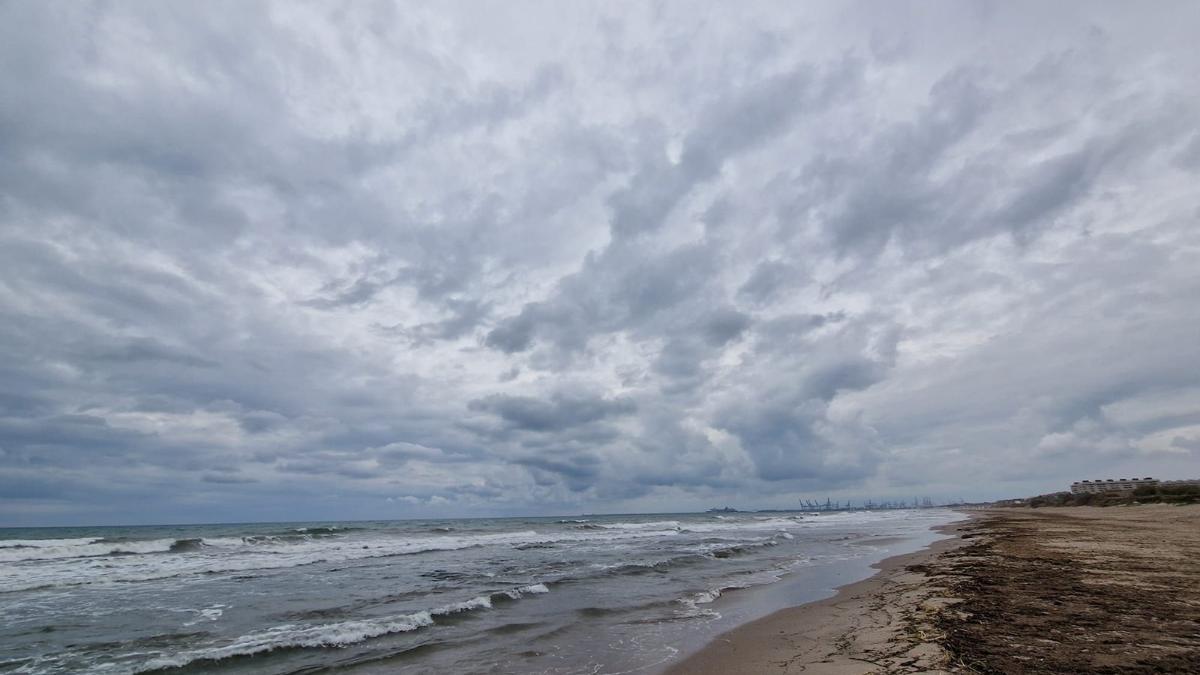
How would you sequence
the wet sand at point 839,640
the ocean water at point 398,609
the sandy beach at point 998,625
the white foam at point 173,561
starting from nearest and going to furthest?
the sandy beach at point 998,625, the wet sand at point 839,640, the ocean water at point 398,609, the white foam at point 173,561

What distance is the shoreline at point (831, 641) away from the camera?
787cm

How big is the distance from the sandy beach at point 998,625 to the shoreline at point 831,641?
0.03 meters

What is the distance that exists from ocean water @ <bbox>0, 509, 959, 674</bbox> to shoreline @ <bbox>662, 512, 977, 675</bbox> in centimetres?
62

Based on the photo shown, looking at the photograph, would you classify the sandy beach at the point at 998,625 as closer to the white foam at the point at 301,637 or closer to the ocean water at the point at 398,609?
the ocean water at the point at 398,609

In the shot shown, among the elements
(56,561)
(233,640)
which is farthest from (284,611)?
(56,561)

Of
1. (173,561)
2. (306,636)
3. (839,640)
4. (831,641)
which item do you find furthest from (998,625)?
(173,561)

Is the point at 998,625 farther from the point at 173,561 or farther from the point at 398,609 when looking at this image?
the point at 173,561

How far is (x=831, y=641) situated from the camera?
9.43 meters

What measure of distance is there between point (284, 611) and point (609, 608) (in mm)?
8075

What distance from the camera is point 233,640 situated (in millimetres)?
11188

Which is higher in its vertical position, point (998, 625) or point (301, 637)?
point (998, 625)

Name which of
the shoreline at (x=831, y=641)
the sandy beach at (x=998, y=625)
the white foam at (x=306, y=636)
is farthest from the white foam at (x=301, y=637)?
the sandy beach at (x=998, y=625)

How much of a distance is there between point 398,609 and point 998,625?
12.6 metres

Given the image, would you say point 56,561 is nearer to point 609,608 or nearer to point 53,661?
point 53,661
